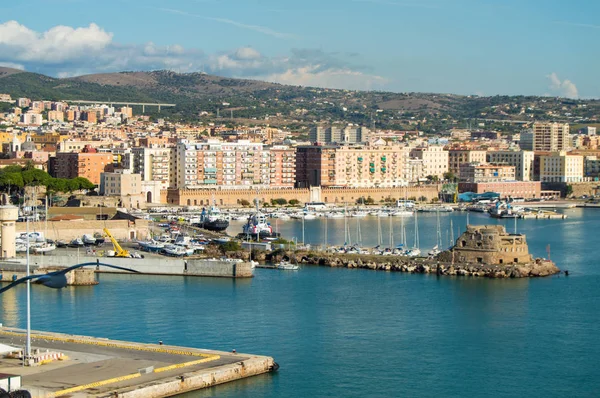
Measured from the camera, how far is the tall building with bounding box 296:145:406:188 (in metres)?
52.8

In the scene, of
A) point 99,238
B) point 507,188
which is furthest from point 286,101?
point 99,238

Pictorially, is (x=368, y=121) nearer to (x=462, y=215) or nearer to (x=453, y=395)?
(x=462, y=215)

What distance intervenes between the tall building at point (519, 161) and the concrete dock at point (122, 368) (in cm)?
5026

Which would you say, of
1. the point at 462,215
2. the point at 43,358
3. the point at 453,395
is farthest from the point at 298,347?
the point at 462,215

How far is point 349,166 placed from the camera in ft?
176

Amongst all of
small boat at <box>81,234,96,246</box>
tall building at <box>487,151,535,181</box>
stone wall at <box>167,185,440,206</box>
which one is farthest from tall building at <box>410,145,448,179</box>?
small boat at <box>81,234,96,246</box>

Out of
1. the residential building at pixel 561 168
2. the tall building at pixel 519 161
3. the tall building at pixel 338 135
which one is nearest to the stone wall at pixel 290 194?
the tall building at pixel 519 161

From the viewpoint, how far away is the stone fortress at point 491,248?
24.0 m

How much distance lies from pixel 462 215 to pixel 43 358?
34246 mm

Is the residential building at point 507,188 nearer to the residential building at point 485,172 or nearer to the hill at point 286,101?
the residential building at point 485,172

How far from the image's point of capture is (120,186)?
42531 mm

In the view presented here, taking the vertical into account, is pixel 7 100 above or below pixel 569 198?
above

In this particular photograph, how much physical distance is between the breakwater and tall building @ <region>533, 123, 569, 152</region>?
4971 centimetres

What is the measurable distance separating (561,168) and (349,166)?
564 inches
